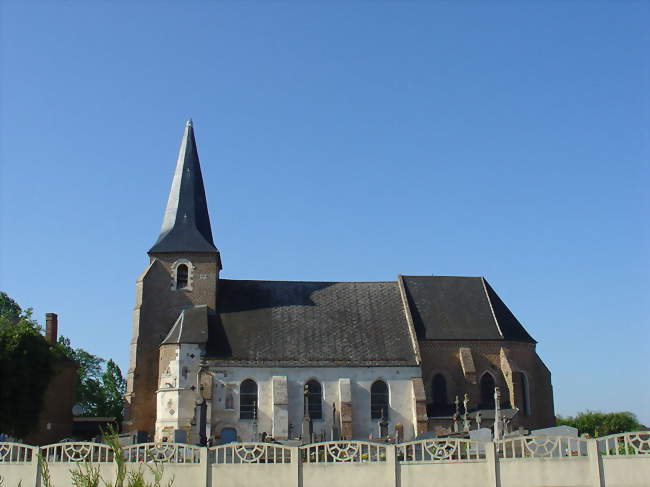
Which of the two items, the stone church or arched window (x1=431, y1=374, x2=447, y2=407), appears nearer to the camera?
the stone church

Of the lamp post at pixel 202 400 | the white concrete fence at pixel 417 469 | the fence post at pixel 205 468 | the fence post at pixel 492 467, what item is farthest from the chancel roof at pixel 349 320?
the fence post at pixel 492 467

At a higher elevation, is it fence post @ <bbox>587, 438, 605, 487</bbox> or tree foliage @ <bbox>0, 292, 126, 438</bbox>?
tree foliage @ <bbox>0, 292, 126, 438</bbox>

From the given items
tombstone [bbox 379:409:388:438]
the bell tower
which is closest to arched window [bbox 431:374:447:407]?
tombstone [bbox 379:409:388:438]

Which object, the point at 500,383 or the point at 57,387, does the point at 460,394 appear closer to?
the point at 500,383

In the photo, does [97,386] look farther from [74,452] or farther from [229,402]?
[74,452]

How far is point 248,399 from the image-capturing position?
32438mm

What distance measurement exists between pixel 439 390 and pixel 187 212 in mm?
16069

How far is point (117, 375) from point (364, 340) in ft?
111

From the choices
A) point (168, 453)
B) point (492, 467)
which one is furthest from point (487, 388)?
point (168, 453)

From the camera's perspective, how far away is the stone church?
32.1 metres

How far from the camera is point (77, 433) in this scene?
1634 inches

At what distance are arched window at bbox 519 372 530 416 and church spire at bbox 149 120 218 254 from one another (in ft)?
55.9

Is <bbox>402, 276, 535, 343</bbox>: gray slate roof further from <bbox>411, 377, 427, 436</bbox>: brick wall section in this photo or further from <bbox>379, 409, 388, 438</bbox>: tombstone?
<bbox>379, 409, 388, 438</bbox>: tombstone

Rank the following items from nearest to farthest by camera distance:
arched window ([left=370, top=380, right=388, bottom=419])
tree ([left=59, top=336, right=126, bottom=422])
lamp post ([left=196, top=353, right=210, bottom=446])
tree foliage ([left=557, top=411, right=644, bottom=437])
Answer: lamp post ([left=196, top=353, right=210, bottom=446]) < arched window ([left=370, top=380, right=388, bottom=419]) < tree foliage ([left=557, top=411, right=644, bottom=437]) < tree ([left=59, top=336, right=126, bottom=422])
